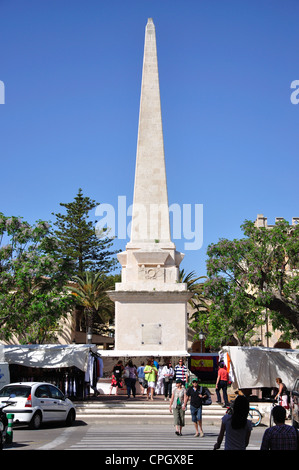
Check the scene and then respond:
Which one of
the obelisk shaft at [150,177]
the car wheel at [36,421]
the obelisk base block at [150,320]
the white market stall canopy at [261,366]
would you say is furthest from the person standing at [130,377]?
the car wheel at [36,421]

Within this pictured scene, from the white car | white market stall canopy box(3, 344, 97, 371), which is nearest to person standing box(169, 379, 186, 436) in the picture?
the white car

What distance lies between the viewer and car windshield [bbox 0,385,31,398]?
1541 centimetres

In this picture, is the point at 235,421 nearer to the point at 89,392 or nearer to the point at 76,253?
the point at 89,392

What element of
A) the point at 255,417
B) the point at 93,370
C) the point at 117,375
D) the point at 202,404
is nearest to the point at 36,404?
the point at 202,404

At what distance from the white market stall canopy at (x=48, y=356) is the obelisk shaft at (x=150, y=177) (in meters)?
6.48

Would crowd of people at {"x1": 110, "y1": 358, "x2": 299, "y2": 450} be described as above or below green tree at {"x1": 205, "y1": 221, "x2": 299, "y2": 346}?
below

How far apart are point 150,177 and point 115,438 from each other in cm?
1496

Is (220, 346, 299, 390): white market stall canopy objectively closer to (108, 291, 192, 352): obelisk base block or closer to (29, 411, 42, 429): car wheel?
(108, 291, 192, 352): obelisk base block

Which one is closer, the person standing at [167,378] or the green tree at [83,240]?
the person standing at [167,378]

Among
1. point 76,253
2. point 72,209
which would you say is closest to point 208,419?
point 76,253

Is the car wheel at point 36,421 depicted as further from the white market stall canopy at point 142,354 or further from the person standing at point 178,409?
the white market stall canopy at point 142,354

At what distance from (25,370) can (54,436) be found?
29.1 feet

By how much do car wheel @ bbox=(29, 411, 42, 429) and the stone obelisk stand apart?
804cm

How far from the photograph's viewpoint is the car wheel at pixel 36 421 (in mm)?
15148
